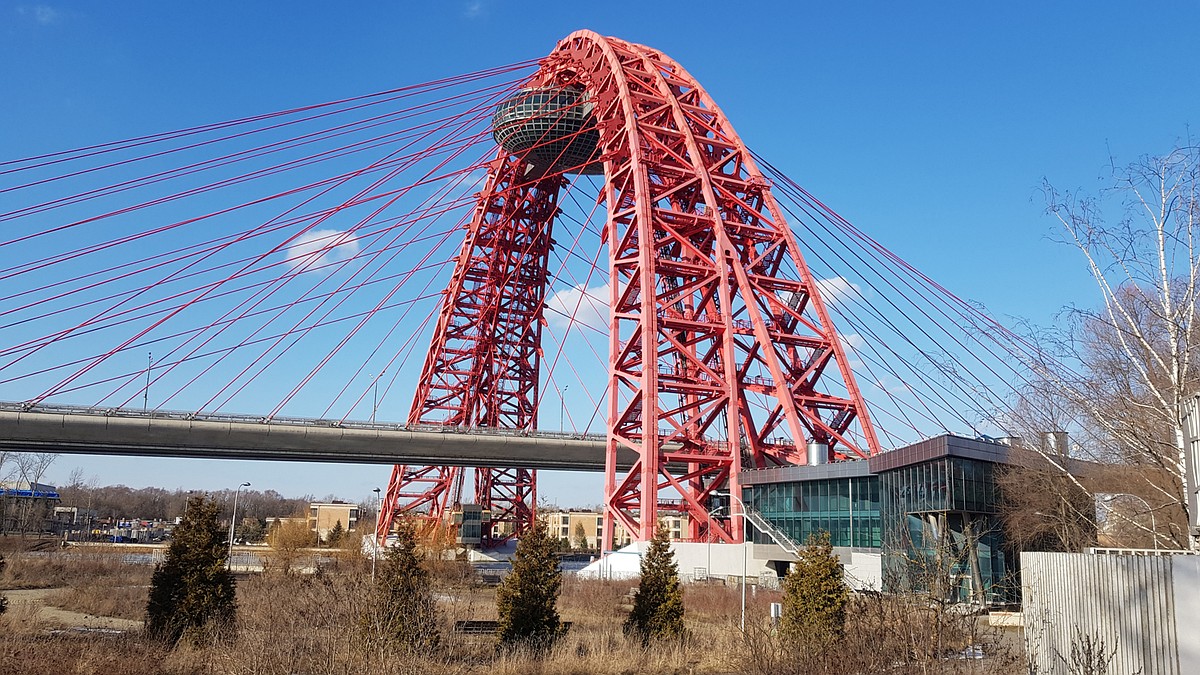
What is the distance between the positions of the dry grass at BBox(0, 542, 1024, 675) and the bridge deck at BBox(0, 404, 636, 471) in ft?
85.2

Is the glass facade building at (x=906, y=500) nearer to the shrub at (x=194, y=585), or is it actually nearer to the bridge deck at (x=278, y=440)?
the shrub at (x=194, y=585)

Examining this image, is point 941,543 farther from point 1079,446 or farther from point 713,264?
point 713,264

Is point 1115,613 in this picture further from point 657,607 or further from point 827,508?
point 827,508

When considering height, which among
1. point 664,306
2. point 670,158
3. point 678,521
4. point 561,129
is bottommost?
point 678,521

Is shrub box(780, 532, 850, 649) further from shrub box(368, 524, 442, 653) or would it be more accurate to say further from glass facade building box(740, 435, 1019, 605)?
glass facade building box(740, 435, 1019, 605)

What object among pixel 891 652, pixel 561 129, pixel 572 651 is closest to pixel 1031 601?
pixel 891 652

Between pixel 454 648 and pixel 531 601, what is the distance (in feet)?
6.78

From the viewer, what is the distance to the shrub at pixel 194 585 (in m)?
18.7

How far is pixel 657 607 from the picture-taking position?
21.1 meters

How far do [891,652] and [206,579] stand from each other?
540 inches

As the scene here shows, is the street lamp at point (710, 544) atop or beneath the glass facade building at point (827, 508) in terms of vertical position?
beneath

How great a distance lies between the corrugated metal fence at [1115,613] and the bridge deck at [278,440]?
44.0 m

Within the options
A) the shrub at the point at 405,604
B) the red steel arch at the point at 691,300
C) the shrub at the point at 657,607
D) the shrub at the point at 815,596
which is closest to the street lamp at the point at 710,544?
the red steel arch at the point at 691,300

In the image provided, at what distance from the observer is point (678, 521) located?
138 meters
